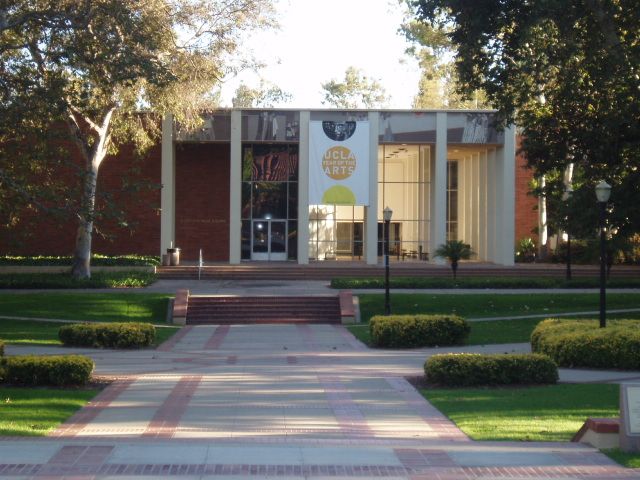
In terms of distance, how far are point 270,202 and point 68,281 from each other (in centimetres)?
1602

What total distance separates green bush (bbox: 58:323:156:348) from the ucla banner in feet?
73.1

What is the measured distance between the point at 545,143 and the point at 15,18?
1509cm

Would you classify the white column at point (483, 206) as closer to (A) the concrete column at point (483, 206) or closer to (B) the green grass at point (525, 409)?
(A) the concrete column at point (483, 206)

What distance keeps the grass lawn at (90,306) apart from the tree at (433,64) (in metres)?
13.3

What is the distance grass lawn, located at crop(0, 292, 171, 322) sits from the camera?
94.3 feet

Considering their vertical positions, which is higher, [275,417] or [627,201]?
[627,201]

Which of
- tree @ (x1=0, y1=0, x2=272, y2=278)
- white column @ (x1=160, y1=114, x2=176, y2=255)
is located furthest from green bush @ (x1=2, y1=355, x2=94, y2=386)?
white column @ (x1=160, y1=114, x2=176, y2=255)

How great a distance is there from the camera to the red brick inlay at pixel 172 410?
10250 millimetres

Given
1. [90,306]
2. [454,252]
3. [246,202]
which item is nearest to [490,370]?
[90,306]

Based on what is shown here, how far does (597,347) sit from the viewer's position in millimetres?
16047

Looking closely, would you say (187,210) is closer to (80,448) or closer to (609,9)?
(609,9)

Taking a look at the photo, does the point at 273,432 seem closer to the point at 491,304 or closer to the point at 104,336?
the point at 104,336

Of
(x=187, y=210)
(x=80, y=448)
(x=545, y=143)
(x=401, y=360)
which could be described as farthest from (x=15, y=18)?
(x=187, y=210)

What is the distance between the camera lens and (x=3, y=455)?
8297 millimetres
